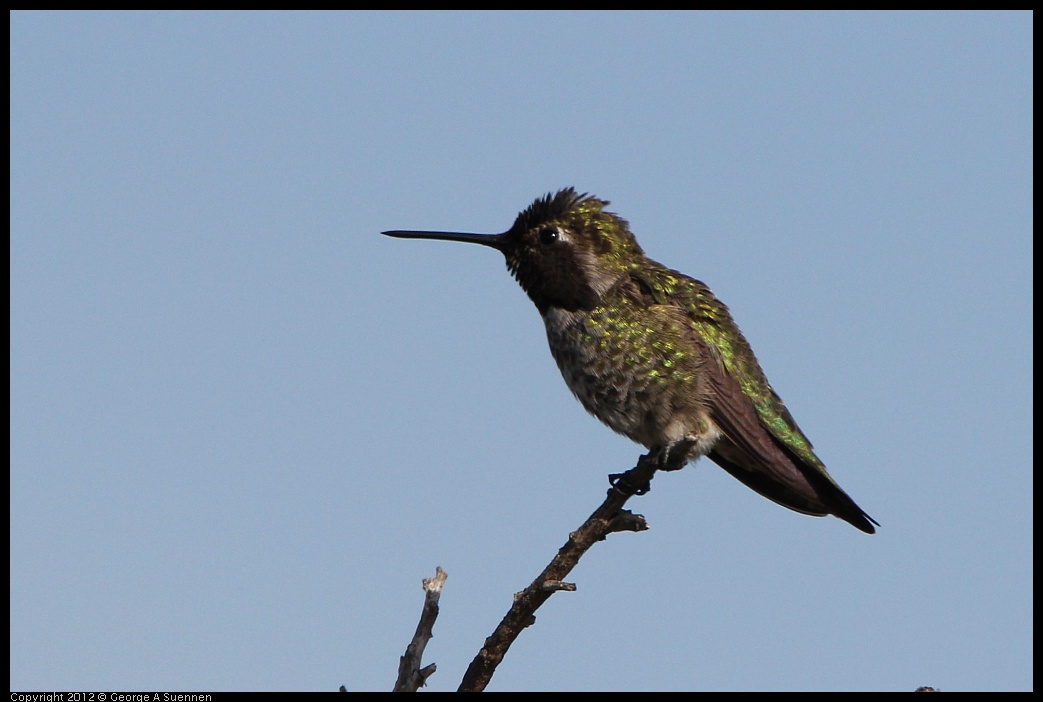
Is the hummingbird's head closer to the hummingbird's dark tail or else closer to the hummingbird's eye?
the hummingbird's eye

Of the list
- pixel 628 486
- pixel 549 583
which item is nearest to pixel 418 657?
pixel 549 583

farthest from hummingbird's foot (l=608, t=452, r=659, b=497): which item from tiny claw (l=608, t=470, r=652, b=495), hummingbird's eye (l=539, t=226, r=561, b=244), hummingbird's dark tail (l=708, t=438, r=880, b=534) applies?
hummingbird's eye (l=539, t=226, r=561, b=244)

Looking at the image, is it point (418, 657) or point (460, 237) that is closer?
point (418, 657)

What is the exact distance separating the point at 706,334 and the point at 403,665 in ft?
12.3

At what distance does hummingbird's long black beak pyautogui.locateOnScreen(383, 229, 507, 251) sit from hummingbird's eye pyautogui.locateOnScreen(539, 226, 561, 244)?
363 mm

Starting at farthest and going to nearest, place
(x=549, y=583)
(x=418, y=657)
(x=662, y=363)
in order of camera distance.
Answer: (x=662, y=363) < (x=549, y=583) < (x=418, y=657)

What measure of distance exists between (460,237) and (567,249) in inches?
39.8

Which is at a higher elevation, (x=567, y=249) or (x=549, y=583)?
(x=567, y=249)

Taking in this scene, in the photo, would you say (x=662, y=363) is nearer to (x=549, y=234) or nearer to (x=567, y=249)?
(x=567, y=249)

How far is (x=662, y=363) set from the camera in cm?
689

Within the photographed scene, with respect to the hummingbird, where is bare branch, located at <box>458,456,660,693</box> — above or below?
below

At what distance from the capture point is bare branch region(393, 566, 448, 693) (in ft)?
13.3

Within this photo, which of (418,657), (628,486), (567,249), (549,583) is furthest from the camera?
(567,249)
